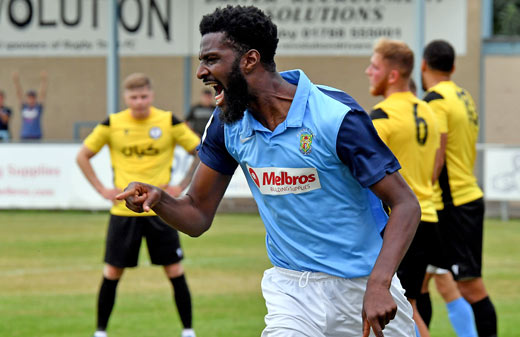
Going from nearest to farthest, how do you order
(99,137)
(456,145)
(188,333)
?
(456,145)
(188,333)
(99,137)

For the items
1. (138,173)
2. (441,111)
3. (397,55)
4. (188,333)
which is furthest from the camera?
(138,173)

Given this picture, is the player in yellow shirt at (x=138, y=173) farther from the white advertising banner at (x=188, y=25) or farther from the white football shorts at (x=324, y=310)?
the white advertising banner at (x=188, y=25)

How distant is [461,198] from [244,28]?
3.66m

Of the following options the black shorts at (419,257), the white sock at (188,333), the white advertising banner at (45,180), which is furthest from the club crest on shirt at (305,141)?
the white advertising banner at (45,180)

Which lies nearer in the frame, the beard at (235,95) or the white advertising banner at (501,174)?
the beard at (235,95)

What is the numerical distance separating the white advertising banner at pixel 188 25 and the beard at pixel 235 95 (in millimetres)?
17810

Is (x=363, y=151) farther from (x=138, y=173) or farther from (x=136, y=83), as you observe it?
(x=138, y=173)

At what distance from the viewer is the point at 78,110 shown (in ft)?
87.5

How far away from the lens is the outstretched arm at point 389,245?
3.88 m

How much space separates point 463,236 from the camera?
7.27 meters

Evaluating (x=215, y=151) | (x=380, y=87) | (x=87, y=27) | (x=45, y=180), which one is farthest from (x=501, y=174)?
(x=215, y=151)

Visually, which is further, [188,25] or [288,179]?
[188,25]

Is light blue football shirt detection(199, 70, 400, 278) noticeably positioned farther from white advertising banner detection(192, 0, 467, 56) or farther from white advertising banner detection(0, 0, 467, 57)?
white advertising banner detection(192, 0, 467, 56)

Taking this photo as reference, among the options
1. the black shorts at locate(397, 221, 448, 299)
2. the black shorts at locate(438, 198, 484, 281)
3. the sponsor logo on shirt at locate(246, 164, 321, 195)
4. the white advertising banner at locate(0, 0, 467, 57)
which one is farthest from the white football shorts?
the white advertising banner at locate(0, 0, 467, 57)
